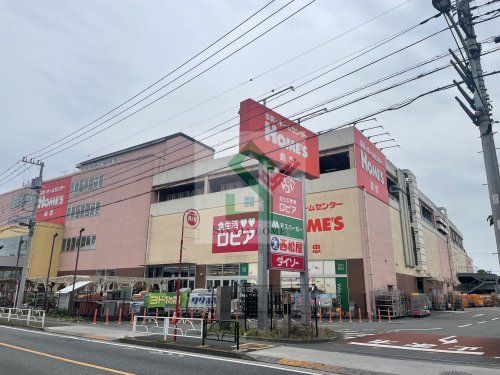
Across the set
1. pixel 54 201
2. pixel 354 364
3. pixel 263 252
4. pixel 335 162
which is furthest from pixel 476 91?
pixel 54 201

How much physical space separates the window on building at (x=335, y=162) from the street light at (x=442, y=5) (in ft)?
81.4

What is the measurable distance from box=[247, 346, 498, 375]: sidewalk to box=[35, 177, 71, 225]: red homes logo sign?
5091 centimetres

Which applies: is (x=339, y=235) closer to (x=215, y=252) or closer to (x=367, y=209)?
(x=367, y=209)

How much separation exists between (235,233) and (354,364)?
88.5 ft

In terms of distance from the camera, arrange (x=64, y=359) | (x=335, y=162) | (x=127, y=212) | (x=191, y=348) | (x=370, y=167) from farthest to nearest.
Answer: (x=127, y=212)
(x=335, y=162)
(x=370, y=167)
(x=191, y=348)
(x=64, y=359)

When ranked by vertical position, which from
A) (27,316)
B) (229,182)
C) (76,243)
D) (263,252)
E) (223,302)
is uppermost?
(229,182)

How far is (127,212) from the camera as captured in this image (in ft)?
159

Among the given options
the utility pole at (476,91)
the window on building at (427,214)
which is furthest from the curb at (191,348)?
the window on building at (427,214)

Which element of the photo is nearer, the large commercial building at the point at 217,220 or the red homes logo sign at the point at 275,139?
the red homes logo sign at the point at 275,139

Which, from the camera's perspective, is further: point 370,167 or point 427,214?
point 427,214

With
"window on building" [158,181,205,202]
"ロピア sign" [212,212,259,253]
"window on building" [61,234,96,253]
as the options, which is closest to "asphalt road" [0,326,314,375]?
"ロピア sign" [212,212,259,253]

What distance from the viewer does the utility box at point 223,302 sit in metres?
18.3

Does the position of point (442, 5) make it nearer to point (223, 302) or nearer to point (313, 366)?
point (313, 366)

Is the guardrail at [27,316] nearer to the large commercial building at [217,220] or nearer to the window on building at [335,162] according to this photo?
the large commercial building at [217,220]
